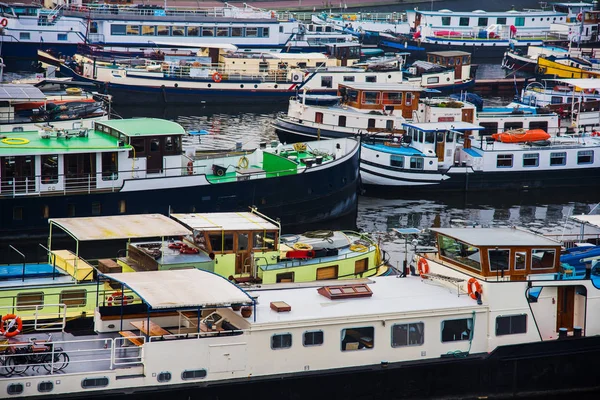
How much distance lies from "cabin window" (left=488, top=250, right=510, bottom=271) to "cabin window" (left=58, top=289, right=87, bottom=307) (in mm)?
11804

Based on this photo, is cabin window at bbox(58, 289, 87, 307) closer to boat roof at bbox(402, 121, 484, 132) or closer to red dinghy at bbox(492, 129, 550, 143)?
boat roof at bbox(402, 121, 484, 132)

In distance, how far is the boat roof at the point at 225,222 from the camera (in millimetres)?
32062

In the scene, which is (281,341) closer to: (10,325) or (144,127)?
(10,325)

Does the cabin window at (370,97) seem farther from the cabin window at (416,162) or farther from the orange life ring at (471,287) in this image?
Answer: the orange life ring at (471,287)

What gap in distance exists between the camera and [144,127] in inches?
1725

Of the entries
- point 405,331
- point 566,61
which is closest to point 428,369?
point 405,331

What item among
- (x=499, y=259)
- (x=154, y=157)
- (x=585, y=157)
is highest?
(x=154, y=157)

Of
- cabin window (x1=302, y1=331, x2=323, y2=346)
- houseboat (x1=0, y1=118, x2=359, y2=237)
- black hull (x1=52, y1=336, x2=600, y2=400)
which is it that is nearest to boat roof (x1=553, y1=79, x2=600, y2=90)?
houseboat (x1=0, y1=118, x2=359, y2=237)

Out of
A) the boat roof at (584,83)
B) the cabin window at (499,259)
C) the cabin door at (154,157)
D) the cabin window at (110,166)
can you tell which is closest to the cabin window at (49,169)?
the cabin window at (110,166)

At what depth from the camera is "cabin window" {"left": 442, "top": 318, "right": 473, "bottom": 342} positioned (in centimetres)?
2747

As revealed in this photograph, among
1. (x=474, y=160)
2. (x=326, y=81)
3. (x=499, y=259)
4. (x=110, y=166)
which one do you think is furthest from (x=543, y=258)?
(x=326, y=81)

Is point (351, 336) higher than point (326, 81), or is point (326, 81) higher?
point (326, 81)

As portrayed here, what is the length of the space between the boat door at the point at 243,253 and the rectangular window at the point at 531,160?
2700cm

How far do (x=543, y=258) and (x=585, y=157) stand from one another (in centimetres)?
2958
